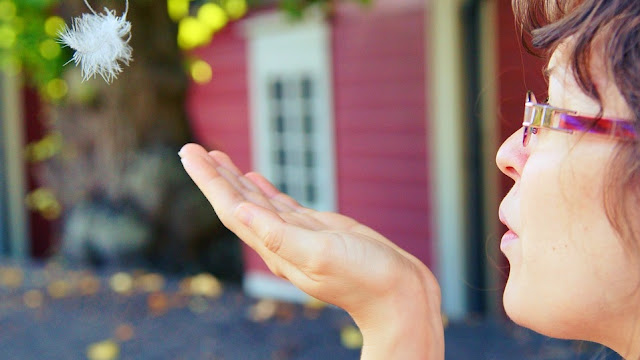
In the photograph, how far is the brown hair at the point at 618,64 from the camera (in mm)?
1009

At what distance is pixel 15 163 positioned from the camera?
8688 millimetres

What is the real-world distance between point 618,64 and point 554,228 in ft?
0.85

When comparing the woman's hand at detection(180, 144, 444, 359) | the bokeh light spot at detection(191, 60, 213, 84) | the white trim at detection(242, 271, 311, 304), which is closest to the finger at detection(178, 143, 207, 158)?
the woman's hand at detection(180, 144, 444, 359)

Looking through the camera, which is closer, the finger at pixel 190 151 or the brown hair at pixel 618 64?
the brown hair at pixel 618 64

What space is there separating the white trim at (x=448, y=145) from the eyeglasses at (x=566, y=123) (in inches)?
161

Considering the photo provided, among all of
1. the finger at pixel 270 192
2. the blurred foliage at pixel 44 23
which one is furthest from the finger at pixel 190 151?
the blurred foliage at pixel 44 23

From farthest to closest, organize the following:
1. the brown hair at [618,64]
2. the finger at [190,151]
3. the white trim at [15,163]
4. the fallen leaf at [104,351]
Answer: the white trim at [15,163] → the fallen leaf at [104,351] → the finger at [190,151] → the brown hair at [618,64]

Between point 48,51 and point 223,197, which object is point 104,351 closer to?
point 48,51

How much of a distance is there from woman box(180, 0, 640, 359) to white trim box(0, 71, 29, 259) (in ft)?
26.4

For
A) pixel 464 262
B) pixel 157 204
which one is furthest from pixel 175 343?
pixel 464 262

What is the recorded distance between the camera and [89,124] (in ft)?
17.1

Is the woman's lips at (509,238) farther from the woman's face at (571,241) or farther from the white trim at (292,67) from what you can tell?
the white trim at (292,67)

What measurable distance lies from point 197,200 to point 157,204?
0.97 ft

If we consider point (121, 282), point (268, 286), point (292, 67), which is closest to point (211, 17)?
point (121, 282)
